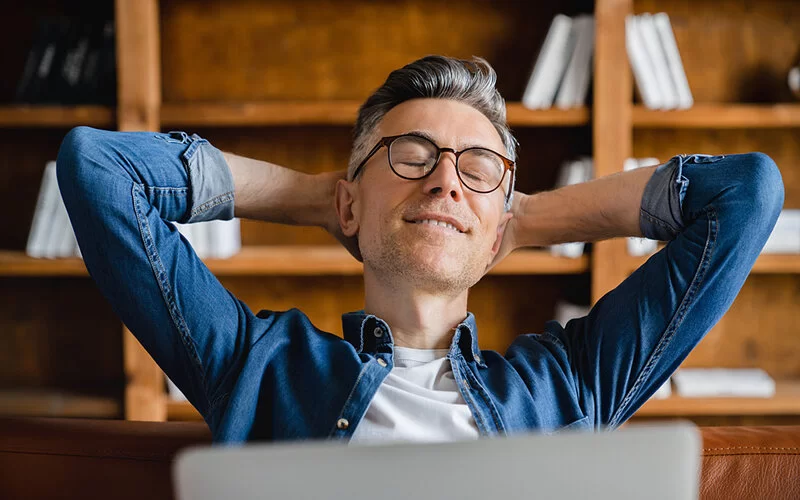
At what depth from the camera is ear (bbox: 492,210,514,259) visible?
134 centimetres

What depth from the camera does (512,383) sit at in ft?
3.82

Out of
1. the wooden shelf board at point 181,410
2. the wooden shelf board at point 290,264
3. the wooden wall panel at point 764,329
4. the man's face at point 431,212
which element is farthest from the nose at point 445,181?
the wooden wall panel at point 764,329

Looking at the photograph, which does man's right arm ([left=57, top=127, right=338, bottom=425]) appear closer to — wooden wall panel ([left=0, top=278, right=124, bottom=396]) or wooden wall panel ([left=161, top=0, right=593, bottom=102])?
wooden wall panel ([left=161, top=0, right=593, bottom=102])

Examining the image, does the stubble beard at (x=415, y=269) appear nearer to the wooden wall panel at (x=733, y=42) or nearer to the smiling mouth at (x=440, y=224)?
the smiling mouth at (x=440, y=224)

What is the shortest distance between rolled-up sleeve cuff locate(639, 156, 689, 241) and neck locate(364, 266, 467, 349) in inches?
13.7

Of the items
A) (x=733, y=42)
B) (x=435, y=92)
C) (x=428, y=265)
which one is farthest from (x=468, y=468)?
(x=733, y=42)

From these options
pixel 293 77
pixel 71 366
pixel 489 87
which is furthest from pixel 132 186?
pixel 71 366

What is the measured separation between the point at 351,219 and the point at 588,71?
1.26m

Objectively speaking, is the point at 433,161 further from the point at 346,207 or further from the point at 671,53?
the point at 671,53

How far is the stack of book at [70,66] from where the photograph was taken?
7.61 ft

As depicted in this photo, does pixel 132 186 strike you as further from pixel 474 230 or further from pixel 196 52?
pixel 196 52

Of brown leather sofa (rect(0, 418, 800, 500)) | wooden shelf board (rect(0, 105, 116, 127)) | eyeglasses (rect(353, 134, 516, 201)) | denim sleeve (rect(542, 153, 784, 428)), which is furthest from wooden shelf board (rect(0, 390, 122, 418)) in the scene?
denim sleeve (rect(542, 153, 784, 428))

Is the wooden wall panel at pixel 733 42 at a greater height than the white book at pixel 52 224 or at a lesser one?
greater

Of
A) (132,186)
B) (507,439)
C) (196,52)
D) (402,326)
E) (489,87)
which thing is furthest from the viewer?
(196,52)
